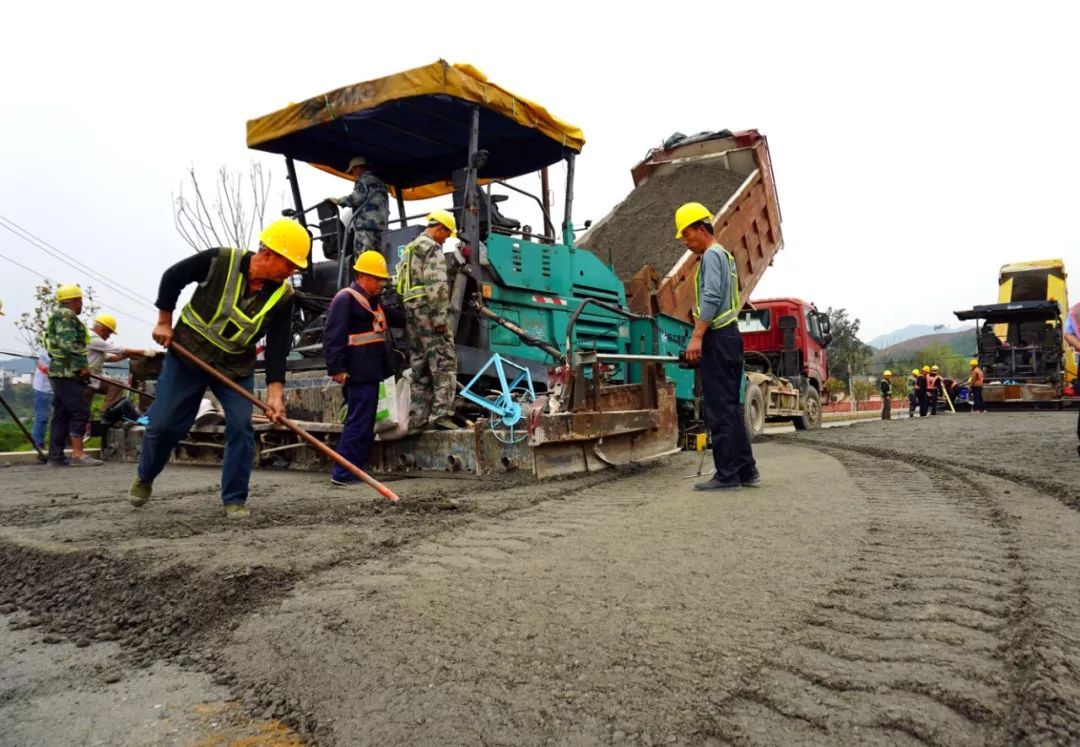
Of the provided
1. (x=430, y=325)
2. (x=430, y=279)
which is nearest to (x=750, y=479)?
(x=430, y=325)

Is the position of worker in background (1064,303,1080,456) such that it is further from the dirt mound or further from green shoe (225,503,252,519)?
green shoe (225,503,252,519)

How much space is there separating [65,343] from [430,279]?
382cm

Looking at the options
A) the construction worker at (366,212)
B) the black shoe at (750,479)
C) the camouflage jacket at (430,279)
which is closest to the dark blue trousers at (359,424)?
the camouflage jacket at (430,279)

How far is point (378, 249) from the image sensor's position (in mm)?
6188

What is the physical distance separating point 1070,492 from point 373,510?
388cm

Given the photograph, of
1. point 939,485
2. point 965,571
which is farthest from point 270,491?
point 939,485

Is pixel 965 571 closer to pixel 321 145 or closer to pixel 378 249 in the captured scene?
pixel 378 249

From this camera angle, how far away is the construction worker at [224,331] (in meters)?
3.85

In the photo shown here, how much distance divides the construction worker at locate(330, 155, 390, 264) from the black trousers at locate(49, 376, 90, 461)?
10.0ft

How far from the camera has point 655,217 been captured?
9.55 metres

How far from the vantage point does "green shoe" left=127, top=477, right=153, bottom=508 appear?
4020mm

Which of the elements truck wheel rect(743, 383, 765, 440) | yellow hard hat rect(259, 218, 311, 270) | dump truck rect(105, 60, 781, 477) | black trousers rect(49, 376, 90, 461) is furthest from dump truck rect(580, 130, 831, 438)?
black trousers rect(49, 376, 90, 461)

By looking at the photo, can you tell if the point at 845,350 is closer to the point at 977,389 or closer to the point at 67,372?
the point at 977,389

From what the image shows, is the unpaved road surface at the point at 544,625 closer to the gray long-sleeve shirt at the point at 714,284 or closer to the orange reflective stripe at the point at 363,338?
the gray long-sleeve shirt at the point at 714,284
